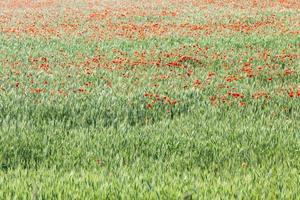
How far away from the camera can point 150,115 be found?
8.95 meters

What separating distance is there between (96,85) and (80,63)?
3.16 metres

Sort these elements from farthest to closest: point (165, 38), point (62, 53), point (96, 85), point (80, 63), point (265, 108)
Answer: point (165, 38) → point (62, 53) → point (80, 63) → point (96, 85) → point (265, 108)

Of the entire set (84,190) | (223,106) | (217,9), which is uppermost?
(84,190)

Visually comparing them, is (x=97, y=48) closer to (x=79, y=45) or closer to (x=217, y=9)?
(x=79, y=45)

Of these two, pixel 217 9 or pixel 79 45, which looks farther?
pixel 217 9

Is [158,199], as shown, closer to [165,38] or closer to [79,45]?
[79,45]

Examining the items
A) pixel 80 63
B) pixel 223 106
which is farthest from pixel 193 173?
pixel 80 63

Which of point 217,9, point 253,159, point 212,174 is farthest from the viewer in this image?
point 217,9

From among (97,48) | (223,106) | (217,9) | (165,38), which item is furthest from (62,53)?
(217,9)

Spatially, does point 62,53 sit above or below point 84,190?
below

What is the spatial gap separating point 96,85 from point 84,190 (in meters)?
6.13

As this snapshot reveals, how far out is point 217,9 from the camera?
27641 mm

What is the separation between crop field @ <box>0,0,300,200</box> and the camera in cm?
539

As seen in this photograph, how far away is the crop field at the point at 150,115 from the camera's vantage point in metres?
5.39
